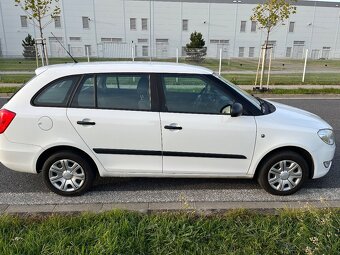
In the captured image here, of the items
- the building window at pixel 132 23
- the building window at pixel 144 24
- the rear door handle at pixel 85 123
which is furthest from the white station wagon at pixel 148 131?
the building window at pixel 144 24

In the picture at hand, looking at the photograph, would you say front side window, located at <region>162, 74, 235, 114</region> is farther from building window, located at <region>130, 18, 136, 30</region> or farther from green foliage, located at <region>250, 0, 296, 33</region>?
building window, located at <region>130, 18, 136, 30</region>

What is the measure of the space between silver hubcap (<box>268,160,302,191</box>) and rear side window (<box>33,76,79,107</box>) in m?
2.61

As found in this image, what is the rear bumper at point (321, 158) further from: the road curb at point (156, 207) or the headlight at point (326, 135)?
the road curb at point (156, 207)

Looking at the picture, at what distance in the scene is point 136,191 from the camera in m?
3.63

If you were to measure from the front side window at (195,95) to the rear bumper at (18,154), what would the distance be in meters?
1.67

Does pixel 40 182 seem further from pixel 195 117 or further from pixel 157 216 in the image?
pixel 195 117

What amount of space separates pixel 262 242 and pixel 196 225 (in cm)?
61

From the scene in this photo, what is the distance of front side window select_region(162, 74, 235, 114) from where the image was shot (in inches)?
133

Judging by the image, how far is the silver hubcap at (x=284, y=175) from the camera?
346 cm

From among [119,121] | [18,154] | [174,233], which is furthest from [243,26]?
[174,233]

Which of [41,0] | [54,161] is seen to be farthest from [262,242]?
[41,0]

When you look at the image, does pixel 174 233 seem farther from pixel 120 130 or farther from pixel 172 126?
pixel 120 130

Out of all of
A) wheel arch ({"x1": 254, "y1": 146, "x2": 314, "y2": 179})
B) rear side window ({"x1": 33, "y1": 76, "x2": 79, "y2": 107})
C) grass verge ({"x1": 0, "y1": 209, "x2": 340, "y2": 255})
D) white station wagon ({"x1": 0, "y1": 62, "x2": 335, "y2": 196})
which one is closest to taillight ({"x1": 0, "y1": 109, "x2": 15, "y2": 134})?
white station wagon ({"x1": 0, "y1": 62, "x2": 335, "y2": 196})

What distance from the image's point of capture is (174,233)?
2.62 m
